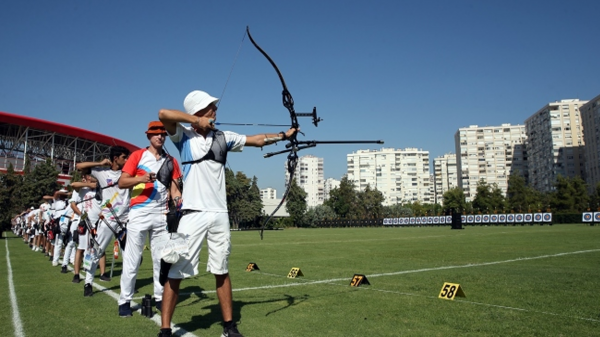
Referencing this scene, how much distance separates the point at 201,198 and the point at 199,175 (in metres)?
0.25

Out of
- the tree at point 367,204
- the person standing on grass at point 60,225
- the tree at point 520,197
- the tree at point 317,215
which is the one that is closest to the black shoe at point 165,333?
the person standing on grass at point 60,225

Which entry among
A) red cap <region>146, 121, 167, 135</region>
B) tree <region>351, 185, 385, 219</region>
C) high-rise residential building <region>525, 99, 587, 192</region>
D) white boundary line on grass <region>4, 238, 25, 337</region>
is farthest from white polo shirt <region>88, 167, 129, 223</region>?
high-rise residential building <region>525, 99, 587, 192</region>

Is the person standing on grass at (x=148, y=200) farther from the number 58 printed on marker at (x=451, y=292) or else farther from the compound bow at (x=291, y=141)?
the number 58 printed on marker at (x=451, y=292)

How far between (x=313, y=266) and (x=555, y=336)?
7718mm

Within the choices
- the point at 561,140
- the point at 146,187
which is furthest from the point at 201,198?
the point at 561,140

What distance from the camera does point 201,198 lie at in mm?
4891

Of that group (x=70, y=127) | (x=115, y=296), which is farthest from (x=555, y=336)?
(x=70, y=127)

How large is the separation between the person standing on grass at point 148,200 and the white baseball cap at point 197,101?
1.65 metres

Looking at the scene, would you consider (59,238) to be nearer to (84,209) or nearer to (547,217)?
(84,209)

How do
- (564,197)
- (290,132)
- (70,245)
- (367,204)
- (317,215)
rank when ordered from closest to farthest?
(290,132) < (70,245) < (564,197) < (317,215) < (367,204)

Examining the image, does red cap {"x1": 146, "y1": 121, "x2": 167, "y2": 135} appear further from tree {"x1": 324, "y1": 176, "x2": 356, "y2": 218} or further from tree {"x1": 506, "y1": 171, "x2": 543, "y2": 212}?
tree {"x1": 324, "y1": 176, "x2": 356, "y2": 218}

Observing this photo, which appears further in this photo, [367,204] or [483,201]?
[367,204]

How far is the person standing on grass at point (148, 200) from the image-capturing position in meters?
6.48

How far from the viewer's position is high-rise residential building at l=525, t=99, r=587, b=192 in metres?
136
